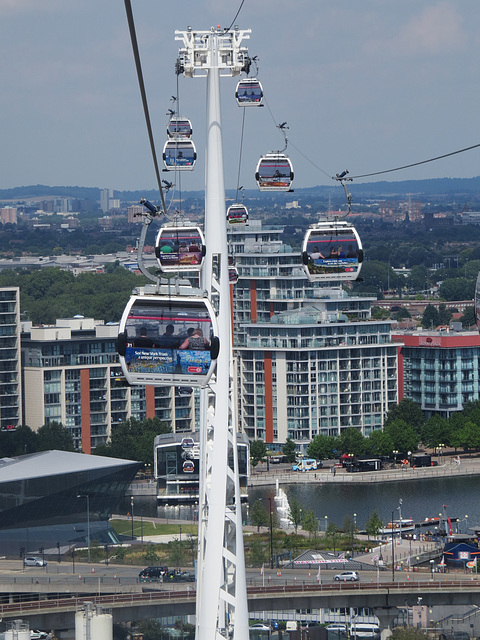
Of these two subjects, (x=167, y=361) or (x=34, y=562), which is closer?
(x=167, y=361)

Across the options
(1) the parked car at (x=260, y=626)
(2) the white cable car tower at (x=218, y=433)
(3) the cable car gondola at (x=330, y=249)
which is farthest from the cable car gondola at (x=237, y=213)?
(2) the white cable car tower at (x=218, y=433)

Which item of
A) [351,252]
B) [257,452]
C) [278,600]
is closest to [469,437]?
[257,452]

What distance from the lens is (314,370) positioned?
180 feet

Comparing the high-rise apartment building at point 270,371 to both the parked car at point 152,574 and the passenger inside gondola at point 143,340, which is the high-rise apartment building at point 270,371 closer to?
the parked car at point 152,574

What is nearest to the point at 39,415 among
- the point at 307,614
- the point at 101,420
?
the point at 101,420

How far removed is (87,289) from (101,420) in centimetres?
4617

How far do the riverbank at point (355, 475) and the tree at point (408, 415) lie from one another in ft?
12.5

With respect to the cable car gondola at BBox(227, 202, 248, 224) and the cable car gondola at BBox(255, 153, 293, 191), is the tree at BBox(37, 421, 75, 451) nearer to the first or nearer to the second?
the cable car gondola at BBox(227, 202, 248, 224)

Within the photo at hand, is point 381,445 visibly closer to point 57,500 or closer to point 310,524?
point 310,524

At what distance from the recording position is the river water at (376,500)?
43312 millimetres

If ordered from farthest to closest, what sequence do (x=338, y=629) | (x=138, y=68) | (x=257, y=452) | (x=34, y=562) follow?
1. (x=257, y=452)
2. (x=34, y=562)
3. (x=338, y=629)
4. (x=138, y=68)

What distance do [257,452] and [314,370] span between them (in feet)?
15.7

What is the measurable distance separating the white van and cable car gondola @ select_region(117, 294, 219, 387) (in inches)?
771

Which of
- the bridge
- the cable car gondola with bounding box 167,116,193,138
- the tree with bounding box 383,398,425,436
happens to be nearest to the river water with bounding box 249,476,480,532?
the tree with bounding box 383,398,425,436
